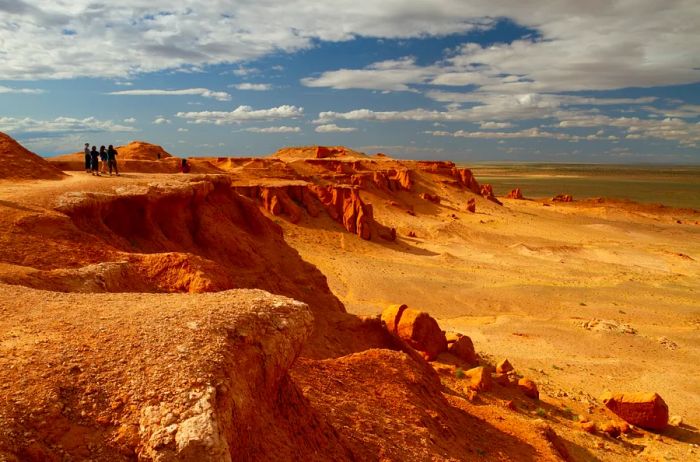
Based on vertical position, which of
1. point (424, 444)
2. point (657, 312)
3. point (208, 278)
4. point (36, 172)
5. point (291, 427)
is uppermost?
point (36, 172)

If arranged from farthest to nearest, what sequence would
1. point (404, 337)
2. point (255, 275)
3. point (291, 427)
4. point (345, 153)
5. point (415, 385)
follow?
point (345, 153)
point (404, 337)
point (255, 275)
point (415, 385)
point (291, 427)

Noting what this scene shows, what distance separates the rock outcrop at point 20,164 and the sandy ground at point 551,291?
43.4 ft

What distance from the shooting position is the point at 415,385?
9.41m

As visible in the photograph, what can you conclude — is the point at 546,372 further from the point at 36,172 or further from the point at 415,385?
the point at 36,172

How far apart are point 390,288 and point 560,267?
48.1ft

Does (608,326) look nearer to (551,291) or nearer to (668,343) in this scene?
(668,343)

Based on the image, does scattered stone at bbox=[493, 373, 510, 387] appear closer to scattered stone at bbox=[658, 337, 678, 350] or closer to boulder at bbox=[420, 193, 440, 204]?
scattered stone at bbox=[658, 337, 678, 350]

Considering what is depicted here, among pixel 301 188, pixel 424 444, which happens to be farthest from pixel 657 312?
pixel 301 188

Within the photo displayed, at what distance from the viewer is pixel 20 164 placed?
16.0 metres

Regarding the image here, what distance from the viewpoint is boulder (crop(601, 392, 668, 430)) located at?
1328 cm

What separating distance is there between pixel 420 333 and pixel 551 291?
49.4 feet

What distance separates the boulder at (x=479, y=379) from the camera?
13312mm

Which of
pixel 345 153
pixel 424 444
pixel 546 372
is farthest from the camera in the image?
pixel 345 153

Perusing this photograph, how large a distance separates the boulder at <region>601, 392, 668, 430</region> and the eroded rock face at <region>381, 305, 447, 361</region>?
506cm
